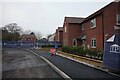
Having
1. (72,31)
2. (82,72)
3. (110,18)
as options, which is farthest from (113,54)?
(72,31)

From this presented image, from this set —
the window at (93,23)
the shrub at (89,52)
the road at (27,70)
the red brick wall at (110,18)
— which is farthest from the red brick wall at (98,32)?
the road at (27,70)

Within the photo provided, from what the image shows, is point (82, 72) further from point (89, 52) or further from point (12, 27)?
point (12, 27)

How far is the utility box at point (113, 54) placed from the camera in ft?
36.6

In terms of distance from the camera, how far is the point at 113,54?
11375 millimetres

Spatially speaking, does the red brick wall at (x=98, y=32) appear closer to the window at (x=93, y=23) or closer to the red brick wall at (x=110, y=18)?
the window at (x=93, y=23)

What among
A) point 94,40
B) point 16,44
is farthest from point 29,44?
point 94,40

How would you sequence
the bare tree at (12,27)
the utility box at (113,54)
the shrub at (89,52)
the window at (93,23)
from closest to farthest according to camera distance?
the utility box at (113,54), the shrub at (89,52), the window at (93,23), the bare tree at (12,27)

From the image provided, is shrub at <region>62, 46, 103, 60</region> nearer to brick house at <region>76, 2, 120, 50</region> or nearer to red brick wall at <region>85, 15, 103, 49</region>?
brick house at <region>76, 2, 120, 50</region>

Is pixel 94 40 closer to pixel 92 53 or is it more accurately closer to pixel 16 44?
pixel 92 53

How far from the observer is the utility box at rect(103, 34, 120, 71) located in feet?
36.6

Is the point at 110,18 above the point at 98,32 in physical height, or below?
above

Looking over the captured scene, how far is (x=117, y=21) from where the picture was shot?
79.6 ft

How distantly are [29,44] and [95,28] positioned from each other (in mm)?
34379

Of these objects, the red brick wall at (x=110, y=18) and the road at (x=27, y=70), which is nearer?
the road at (x=27, y=70)
